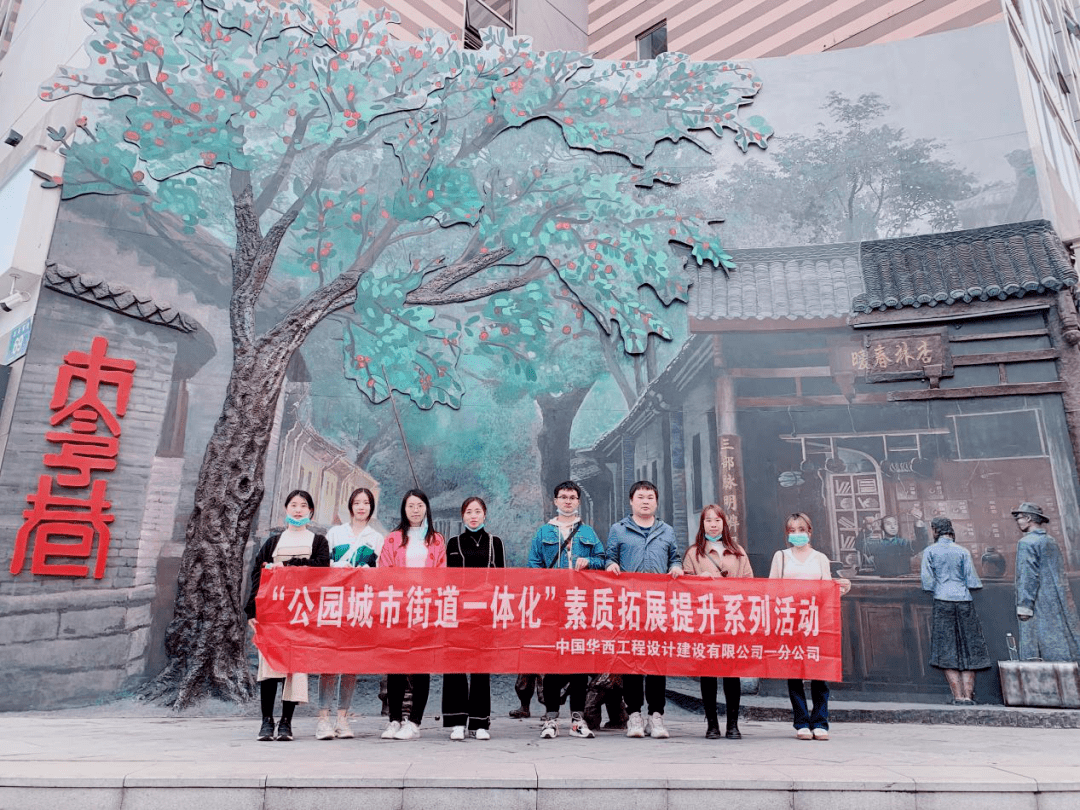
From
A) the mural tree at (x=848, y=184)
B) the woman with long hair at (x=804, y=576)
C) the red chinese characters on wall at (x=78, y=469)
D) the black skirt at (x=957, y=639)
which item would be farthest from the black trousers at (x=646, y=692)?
the mural tree at (x=848, y=184)

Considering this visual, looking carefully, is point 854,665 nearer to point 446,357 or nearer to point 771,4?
point 446,357

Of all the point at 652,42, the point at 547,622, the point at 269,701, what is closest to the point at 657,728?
the point at 547,622

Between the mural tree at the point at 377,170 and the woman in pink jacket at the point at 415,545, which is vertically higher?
the mural tree at the point at 377,170

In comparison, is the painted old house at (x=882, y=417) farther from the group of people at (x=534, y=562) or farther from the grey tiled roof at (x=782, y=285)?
the group of people at (x=534, y=562)

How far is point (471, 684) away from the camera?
14.5 ft

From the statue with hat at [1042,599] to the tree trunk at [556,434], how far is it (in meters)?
3.62

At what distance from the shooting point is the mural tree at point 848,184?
730 centimetres

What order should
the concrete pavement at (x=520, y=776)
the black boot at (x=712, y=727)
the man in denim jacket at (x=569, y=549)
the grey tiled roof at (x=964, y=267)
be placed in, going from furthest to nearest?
the grey tiled roof at (x=964, y=267)
the man in denim jacket at (x=569, y=549)
the black boot at (x=712, y=727)
the concrete pavement at (x=520, y=776)

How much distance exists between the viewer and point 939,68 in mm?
7676

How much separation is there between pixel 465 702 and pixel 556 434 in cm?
296

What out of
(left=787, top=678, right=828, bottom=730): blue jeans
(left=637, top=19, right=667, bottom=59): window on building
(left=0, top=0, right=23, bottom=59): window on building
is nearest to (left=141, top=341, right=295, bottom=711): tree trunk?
(left=787, top=678, right=828, bottom=730): blue jeans

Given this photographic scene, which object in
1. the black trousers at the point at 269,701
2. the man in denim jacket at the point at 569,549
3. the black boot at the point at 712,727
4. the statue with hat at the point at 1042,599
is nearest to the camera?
the black trousers at the point at 269,701

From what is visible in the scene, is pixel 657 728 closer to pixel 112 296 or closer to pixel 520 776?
pixel 520 776

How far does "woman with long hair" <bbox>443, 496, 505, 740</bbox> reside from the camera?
14.1ft
